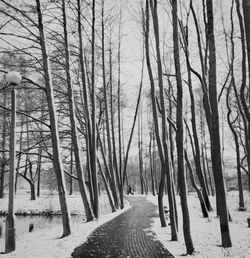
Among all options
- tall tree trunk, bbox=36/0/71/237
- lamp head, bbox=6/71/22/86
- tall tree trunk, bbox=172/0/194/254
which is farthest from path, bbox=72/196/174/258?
lamp head, bbox=6/71/22/86

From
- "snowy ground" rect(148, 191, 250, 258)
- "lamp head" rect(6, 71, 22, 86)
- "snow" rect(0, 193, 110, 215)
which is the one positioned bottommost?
"snow" rect(0, 193, 110, 215)

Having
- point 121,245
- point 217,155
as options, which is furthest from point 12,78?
point 217,155

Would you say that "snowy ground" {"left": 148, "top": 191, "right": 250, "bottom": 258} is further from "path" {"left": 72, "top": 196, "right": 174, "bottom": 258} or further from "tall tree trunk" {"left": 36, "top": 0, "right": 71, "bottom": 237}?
"tall tree trunk" {"left": 36, "top": 0, "right": 71, "bottom": 237}

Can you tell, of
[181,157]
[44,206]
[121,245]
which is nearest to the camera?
[181,157]

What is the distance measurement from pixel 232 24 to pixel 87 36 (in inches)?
258

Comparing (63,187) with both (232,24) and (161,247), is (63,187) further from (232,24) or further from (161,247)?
(232,24)

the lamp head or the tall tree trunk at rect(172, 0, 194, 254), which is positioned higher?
the lamp head

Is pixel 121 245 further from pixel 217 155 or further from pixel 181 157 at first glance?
pixel 217 155

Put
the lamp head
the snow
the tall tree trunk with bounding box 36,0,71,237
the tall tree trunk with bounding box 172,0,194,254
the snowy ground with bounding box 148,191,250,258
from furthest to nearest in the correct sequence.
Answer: the snow, the tall tree trunk with bounding box 36,0,71,237, the lamp head, the tall tree trunk with bounding box 172,0,194,254, the snowy ground with bounding box 148,191,250,258

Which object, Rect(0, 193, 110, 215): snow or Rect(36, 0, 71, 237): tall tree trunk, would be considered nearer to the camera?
Rect(36, 0, 71, 237): tall tree trunk

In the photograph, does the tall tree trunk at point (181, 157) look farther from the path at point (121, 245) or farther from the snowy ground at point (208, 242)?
the path at point (121, 245)

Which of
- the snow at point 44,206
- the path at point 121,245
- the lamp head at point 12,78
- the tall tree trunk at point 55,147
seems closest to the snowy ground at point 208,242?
the path at point 121,245

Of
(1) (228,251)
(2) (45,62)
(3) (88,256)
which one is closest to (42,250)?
(3) (88,256)

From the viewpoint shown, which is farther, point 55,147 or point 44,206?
point 44,206
